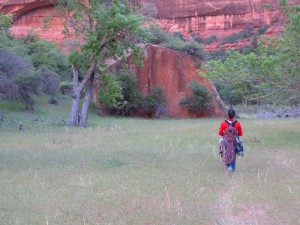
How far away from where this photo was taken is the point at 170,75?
1421 inches

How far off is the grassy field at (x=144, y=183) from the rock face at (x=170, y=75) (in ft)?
66.6

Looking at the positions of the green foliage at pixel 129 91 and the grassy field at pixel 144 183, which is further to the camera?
the green foliage at pixel 129 91

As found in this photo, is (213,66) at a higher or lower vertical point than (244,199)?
higher

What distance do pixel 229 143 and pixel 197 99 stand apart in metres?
24.6

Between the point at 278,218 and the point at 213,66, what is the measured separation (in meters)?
10.9

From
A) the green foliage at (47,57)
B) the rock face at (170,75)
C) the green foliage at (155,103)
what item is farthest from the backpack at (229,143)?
the green foliage at (47,57)

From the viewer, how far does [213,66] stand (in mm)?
16484

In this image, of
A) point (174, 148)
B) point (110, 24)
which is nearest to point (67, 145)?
point (174, 148)

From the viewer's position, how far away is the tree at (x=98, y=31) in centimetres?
2041

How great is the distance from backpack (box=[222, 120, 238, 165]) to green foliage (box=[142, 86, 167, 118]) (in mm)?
23736

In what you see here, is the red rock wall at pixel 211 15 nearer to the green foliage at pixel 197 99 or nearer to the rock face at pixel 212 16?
the rock face at pixel 212 16

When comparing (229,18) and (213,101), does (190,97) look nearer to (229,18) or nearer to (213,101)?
(213,101)

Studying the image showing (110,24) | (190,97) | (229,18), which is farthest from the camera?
(229,18)

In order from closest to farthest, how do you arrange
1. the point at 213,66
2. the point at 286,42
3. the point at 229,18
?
the point at 286,42, the point at 213,66, the point at 229,18
